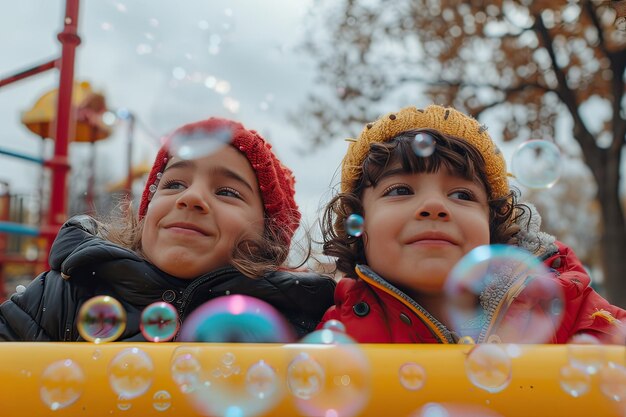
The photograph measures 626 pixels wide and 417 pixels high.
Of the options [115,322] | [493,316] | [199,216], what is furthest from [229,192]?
[493,316]

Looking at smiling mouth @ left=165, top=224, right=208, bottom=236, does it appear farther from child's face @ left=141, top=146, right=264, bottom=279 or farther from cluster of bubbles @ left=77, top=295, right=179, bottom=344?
cluster of bubbles @ left=77, top=295, right=179, bottom=344

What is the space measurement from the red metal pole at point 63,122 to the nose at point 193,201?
240 centimetres

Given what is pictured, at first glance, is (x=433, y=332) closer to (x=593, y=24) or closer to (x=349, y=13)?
(x=593, y=24)

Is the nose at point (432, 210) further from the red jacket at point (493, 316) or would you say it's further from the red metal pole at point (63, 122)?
the red metal pole at point (63, 122)

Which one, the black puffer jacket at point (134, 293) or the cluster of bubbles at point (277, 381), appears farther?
the black puffer jacket at point (134, 293)

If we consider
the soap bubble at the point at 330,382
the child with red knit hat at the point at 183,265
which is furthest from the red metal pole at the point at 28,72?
the soap bubble at the point at 330,382

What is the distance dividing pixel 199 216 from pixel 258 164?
1.19 ft

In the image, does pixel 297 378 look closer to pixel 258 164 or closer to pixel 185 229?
pixel 185 229

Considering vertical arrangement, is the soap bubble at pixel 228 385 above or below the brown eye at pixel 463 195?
below

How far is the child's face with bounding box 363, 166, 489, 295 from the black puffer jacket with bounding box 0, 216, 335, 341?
0.82ft

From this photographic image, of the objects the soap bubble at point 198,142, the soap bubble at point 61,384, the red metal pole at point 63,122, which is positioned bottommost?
the soap bubble at point 61,384

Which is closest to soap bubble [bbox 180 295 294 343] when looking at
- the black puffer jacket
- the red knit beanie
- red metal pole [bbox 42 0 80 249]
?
the black puffer jacket

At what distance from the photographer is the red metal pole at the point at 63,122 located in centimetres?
359

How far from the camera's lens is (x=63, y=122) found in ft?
12.1
